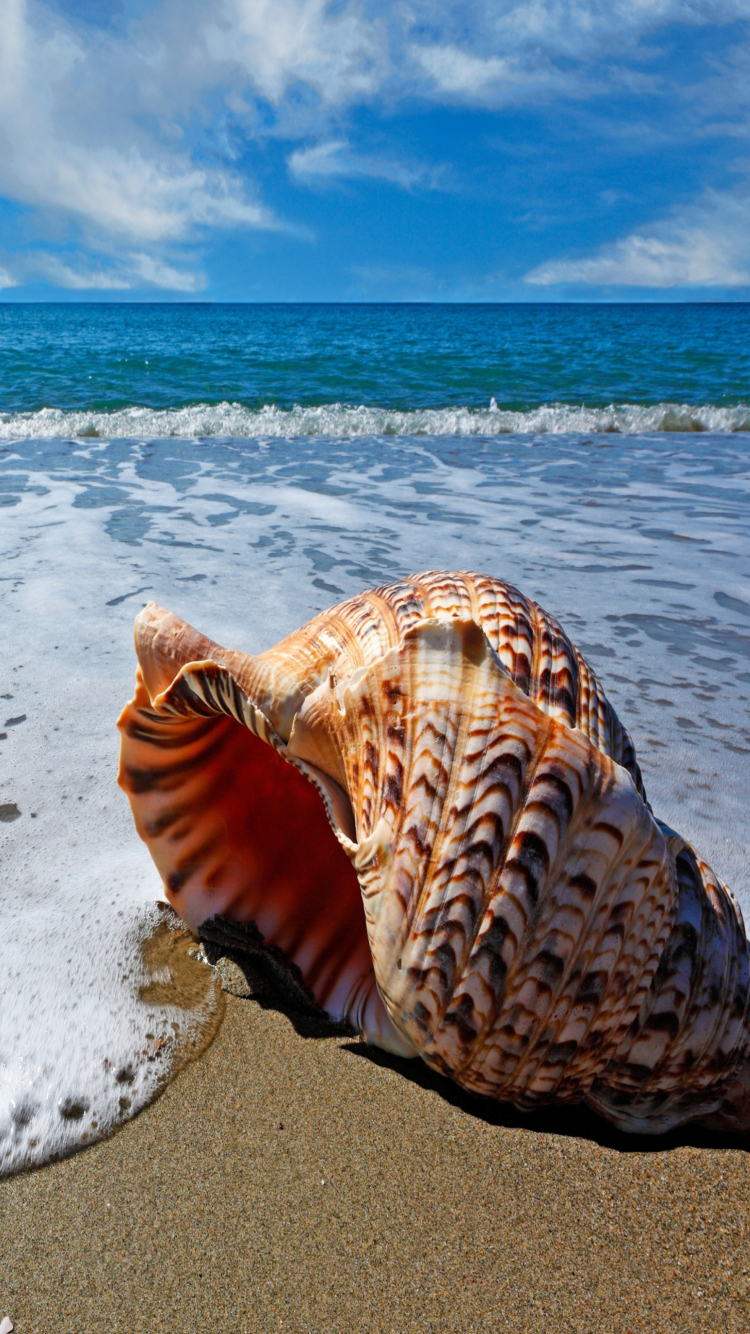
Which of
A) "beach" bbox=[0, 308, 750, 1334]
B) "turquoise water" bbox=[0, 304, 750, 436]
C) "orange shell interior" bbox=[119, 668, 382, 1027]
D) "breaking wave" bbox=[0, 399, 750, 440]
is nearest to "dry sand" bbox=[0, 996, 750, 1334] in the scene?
"beach" bbox=[0, 308, 750, 1334]

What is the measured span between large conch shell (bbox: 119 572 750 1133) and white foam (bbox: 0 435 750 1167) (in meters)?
0.53

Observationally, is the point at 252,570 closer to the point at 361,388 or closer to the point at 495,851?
the point at 495,851

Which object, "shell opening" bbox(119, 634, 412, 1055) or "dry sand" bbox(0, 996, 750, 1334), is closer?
"dry sand" bbox(0, 996, 750, 1334)

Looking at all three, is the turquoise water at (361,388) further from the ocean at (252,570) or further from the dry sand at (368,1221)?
the dry sand at (368,1221)

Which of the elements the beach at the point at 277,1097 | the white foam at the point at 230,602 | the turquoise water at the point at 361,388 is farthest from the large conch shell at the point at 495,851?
the turquoise water at the point at 361,388

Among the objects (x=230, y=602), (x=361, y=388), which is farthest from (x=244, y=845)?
(x=361, y=388)

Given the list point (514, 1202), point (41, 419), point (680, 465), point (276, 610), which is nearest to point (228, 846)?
point (514, 1202)

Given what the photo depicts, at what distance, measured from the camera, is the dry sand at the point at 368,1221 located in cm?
113

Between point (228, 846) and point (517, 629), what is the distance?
863 mm

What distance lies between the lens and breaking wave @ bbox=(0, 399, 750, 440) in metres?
10.0

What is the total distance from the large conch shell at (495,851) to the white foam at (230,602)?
1.73 ft

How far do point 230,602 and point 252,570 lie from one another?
1.87ft

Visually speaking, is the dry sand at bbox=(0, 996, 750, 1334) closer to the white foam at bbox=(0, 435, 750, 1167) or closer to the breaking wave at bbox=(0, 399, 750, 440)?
the white foam at bbox=(0, 435, 750, 1167)

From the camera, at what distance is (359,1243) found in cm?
122
